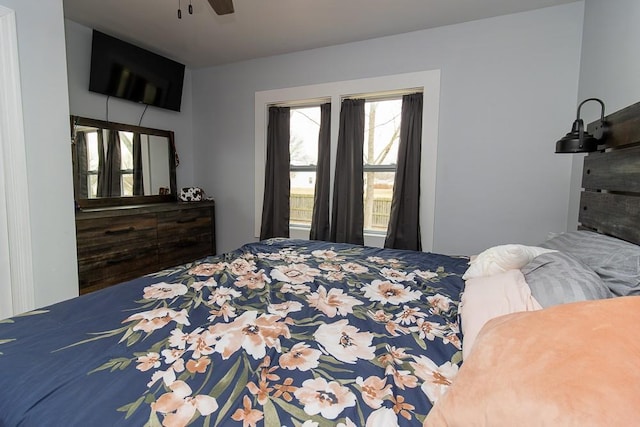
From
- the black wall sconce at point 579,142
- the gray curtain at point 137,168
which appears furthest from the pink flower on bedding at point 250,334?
the gray curtain at point 137,168

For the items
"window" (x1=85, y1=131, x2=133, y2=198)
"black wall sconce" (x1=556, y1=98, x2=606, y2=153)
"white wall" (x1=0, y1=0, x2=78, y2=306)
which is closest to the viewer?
"black wall sconce" (x1=556, y1=98, x2=606, y2=153)

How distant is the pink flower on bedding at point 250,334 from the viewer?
92 centimetres

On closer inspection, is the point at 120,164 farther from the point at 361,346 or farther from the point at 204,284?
the point at 361,346

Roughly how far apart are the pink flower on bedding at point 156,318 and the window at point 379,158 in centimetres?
237

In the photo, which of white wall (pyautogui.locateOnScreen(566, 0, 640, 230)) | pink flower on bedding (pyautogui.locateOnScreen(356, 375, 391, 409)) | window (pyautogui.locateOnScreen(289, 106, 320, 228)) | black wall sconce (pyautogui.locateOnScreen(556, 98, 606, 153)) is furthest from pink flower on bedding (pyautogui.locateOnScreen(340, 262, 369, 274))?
window (pyautogui.locateOnScreen(289, 106, 320, 228))

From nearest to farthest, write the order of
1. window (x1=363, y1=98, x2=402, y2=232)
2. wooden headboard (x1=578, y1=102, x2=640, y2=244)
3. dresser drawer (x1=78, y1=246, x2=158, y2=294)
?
wooden headboard (x1=578, y1=102, x2=640, y2=244)
dresser drawer (x1=78, y1=246, x2=158, y2=294)
window (x1=363, y1=98, x2=402, y2=232)

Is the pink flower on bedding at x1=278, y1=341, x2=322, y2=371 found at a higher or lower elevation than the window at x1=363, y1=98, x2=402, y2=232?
lower

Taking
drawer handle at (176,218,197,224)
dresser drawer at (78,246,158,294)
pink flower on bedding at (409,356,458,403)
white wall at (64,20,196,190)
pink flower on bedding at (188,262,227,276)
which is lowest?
dresser drawer at (78,246,158,294)

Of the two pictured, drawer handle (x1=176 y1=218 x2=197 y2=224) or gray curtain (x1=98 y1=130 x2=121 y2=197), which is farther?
drawer handle (x1=176 y1=218 x2=197 y2=224)

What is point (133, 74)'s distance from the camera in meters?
3.12

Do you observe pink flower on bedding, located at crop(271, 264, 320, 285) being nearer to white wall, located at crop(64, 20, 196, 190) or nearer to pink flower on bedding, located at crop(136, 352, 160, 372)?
pink flower on bedding, located at crop(136, 352, 160, 372)

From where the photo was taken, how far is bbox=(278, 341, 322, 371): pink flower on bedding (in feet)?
2.79

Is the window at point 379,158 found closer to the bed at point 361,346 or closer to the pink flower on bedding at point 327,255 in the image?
the pink flower on bedding at point 327,255

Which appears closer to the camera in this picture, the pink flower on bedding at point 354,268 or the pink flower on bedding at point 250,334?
the pink flower on bedding at point 250,334
